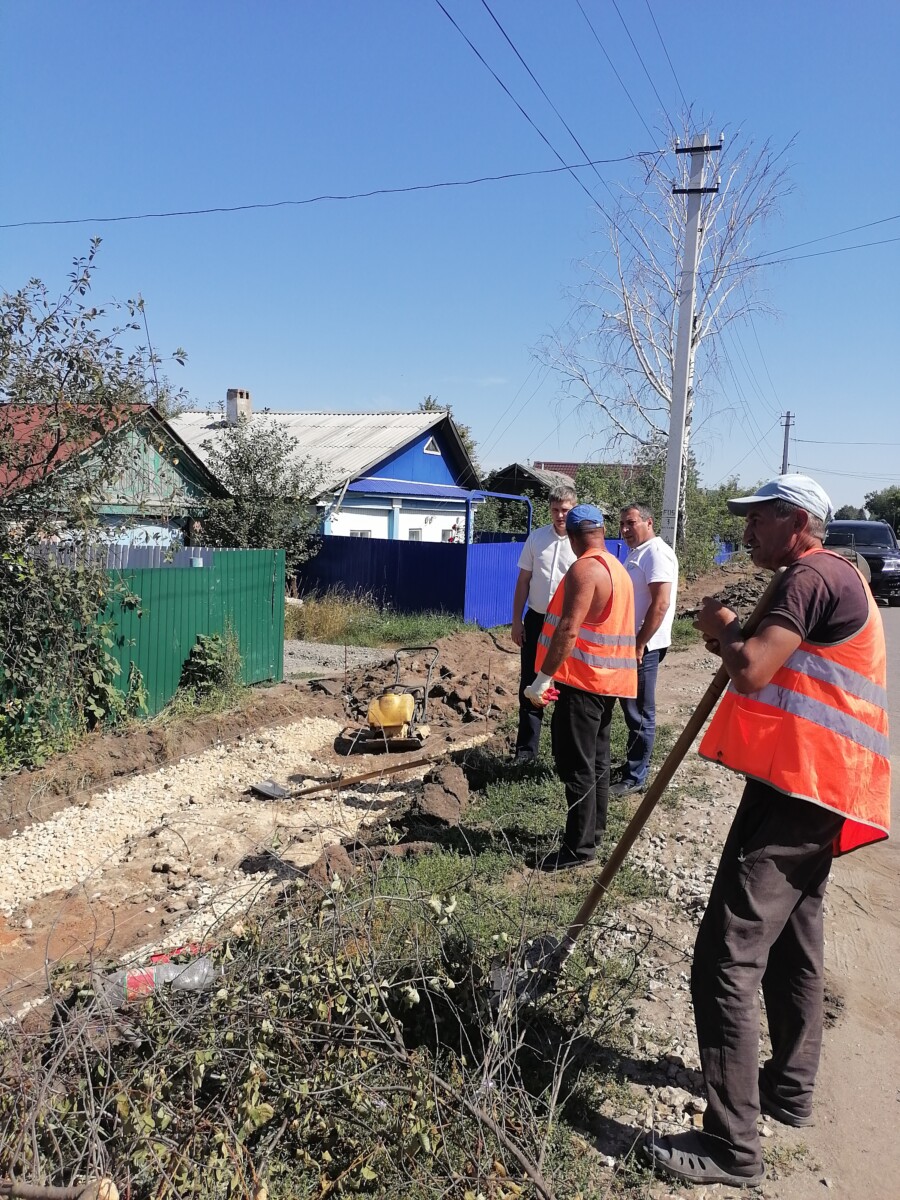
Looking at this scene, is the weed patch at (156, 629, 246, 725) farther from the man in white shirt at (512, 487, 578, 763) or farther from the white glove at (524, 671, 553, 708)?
the white glove at (524, 671, 553, 708)

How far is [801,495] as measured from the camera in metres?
2.71

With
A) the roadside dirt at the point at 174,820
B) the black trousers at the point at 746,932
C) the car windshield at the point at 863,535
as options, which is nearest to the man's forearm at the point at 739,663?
the black trousers at the point at 746,932

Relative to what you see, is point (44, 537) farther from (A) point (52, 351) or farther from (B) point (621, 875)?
(B) point (621, 875)

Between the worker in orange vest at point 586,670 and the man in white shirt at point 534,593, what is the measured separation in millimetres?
1773

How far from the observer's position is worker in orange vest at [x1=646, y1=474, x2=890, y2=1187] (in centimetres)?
256

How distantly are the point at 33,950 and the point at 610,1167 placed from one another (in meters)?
3.24

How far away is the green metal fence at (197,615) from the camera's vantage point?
8344mm

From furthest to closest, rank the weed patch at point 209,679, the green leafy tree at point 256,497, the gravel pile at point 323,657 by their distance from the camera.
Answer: the green leafy tree at point 256,497, the gravel pile at point 323,657, the weed patch at point 209,679

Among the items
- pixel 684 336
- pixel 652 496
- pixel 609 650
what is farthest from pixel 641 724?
pixel 652 496

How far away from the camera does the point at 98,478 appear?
7188 millimetres

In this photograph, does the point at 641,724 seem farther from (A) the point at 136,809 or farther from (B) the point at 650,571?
(A) the point at 136,809

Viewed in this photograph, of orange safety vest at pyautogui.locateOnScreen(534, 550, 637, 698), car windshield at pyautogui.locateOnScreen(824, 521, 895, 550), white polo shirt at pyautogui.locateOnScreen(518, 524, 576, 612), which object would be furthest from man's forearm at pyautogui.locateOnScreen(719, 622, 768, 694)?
car windshield at pyautogui.locateOnScreen(824, 521, 895, 550)

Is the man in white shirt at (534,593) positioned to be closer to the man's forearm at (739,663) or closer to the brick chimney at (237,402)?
the man's forearm at (739,663)

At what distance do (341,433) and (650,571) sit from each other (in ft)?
61.8
